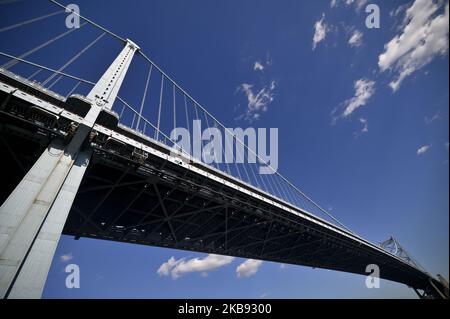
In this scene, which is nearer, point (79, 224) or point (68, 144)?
point (68, 144)

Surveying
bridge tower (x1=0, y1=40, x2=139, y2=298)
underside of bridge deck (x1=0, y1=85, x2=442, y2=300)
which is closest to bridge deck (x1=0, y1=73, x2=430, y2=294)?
underside of bridge deck (x1=0, y1=85, x2=442, y2=300)

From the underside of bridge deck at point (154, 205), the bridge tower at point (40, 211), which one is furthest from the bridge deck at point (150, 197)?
the bridge tower at point (40, 211)

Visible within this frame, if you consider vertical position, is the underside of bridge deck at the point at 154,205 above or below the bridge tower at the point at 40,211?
above

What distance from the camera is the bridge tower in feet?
20.7

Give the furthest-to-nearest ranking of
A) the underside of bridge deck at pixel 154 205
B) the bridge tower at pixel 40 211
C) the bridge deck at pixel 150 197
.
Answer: the underside of bridge deck at pixel 154 205 < the bridge deck at pixel 150 197 < the bridge tower at pixel 40 211

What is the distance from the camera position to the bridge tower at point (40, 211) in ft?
20.7

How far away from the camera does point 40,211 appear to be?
291 inches

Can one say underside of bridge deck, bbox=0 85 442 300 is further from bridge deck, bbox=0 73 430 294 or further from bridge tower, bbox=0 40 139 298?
bridge tower, bbox=0 40 139 298

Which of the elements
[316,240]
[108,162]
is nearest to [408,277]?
[316,240]

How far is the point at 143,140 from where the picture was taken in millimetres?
13000

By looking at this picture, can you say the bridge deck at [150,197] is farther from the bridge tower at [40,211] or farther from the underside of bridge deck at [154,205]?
the bridge tower at [40,211]
